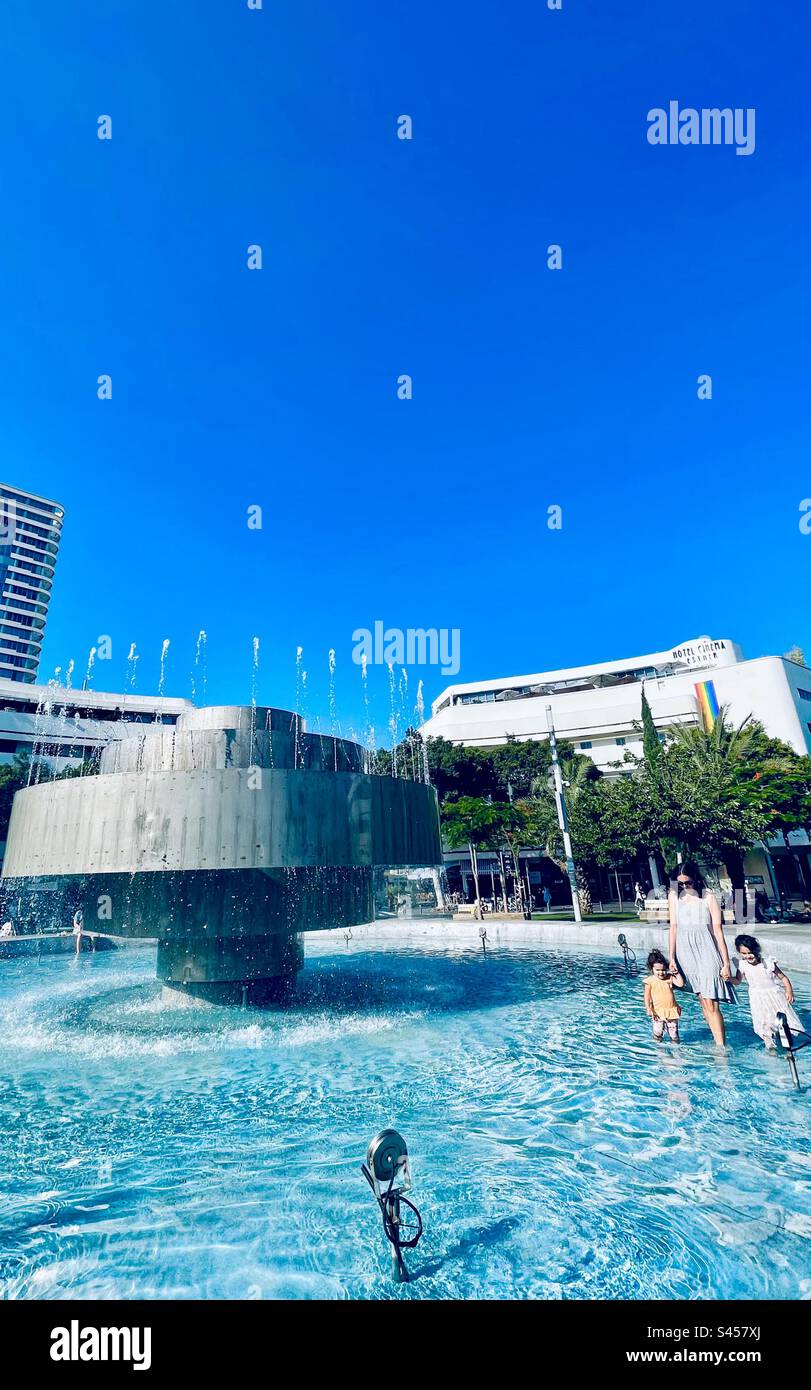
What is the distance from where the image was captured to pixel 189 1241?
4.28 metres

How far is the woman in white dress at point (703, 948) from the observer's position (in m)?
7.55

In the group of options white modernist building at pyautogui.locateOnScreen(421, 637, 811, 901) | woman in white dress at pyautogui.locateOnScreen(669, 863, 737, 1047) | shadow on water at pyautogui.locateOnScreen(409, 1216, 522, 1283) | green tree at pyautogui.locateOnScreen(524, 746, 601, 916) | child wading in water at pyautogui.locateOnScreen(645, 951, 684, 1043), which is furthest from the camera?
white modernist building at pyautogui.locateOnScreen(421, 637, 811, 901)

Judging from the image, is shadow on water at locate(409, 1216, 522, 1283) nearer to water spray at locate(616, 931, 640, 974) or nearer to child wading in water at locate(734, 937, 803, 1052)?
child wading in water at locate(734, 937, 803, 1052)

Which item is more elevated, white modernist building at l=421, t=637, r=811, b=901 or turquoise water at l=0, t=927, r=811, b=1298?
white modernist building at l=421, t=637, r=811, b=901

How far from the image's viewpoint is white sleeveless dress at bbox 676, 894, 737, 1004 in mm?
7551

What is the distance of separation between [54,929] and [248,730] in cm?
2784

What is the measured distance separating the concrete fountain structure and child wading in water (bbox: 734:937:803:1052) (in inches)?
245

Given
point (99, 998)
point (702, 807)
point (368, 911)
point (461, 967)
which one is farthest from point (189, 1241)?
point (702, 807)

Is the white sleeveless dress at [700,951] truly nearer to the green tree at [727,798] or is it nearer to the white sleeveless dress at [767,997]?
the white sleeveless dress at [767,997]

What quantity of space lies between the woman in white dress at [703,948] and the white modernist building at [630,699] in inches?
1776

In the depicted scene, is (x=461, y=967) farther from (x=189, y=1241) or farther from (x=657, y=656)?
(x=657, y=656)

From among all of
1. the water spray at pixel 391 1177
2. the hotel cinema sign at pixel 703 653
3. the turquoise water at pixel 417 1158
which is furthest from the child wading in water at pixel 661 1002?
the hotel cinema sign at pixel 703 653

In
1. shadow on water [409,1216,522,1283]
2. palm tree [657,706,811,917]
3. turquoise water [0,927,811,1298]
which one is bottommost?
shadow on water [409,1216,522,1283]

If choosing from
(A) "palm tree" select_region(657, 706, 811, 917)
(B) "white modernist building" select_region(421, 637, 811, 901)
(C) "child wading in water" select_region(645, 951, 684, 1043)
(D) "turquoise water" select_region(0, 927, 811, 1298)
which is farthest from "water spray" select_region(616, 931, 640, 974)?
(B) "white modernist building" select_region(421, 637, 811, 901)
